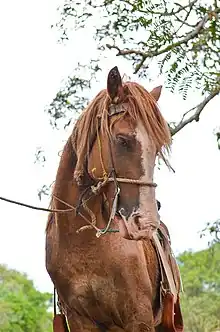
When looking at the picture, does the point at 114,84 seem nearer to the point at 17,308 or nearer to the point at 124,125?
the point at 124,125

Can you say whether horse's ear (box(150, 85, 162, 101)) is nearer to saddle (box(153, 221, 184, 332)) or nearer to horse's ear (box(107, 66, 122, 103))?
horse's ear (box(107, 66, 122, 103))

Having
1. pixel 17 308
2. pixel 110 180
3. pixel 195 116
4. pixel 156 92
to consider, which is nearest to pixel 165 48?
pixel 195 116

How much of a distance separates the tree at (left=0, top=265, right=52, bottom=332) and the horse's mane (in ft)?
58.3

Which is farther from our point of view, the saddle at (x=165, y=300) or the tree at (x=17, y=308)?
the tree at (x=17, y=308)

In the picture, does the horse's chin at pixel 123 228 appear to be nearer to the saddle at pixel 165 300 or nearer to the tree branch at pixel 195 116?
the saddle at pixel 165 300

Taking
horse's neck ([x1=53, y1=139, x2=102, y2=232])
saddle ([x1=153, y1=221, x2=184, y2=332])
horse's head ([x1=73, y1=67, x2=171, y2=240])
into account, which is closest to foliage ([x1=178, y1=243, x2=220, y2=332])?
saddle ([x1=153, y1=221, x2=184, y2=332])

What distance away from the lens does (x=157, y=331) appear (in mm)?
7770

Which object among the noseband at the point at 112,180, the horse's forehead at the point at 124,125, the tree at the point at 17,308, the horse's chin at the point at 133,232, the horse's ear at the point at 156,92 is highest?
the tree at the point at 17,308

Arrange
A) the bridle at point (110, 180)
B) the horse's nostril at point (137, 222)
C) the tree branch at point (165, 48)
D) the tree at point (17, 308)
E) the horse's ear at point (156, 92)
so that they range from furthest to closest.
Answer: the tree at point (17, 308), the tree branch at point (165, 48), the horse's ear at point (156, 92), the bridle at point (110, 180), the horse's nostril at point (137, 222)

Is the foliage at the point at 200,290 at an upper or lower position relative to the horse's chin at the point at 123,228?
upper

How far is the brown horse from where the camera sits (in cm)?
632

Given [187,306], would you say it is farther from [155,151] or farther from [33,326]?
[155,151]

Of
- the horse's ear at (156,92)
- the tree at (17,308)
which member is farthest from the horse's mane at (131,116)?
the tree at (17,308)

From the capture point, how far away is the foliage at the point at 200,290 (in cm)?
2797
